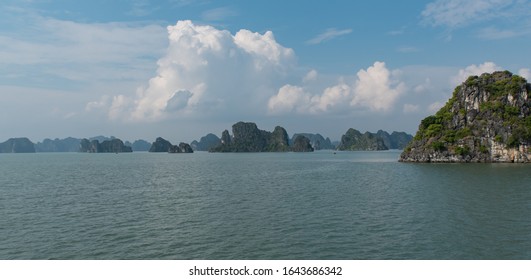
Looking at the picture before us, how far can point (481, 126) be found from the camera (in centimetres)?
15175

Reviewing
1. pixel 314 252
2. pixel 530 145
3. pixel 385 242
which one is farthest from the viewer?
pixel 530 145

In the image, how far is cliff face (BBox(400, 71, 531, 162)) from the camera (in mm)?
143000

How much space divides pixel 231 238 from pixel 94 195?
39477mm

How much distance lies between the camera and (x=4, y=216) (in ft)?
153

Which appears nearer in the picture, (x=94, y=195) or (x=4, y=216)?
(x=4, y=216)

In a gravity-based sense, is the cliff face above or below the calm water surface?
above

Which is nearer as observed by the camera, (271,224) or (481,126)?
(271,224)

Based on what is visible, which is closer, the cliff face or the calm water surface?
the calm water surface

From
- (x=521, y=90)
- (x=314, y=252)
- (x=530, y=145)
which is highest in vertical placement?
(x=521, y=90)

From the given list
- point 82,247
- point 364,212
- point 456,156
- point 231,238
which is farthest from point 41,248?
point 456,156

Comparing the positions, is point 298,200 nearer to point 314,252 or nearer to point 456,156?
point 314,252

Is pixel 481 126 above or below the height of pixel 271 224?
above

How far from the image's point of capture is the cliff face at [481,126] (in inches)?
5630

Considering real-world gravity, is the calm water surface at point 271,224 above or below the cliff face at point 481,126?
below
